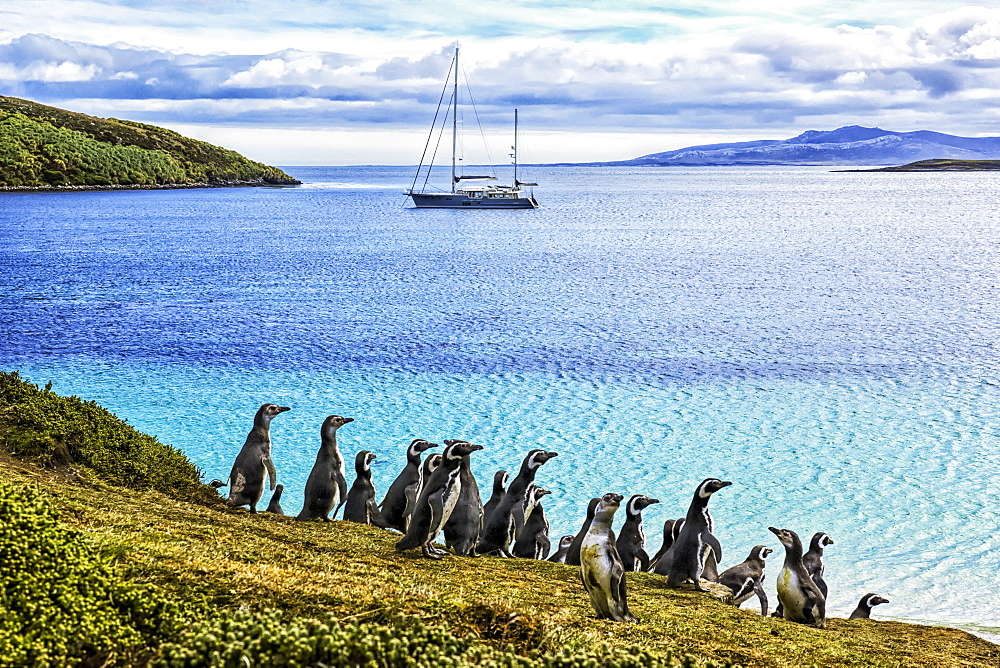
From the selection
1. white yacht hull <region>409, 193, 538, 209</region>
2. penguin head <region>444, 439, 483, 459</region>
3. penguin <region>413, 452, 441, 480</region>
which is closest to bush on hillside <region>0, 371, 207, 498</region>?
penguin <region>413, 452, 441, 480</region>

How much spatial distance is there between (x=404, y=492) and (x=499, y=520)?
1.37 metres

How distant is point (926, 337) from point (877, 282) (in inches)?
795

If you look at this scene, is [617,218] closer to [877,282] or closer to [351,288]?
[877,282]

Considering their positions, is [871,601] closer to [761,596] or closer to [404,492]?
[761,596]

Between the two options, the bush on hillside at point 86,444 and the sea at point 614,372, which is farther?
the sea at point 614,372

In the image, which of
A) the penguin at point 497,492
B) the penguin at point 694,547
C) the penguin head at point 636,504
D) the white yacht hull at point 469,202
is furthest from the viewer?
the white yacht hull at point 469,202

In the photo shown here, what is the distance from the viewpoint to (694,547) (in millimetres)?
11938

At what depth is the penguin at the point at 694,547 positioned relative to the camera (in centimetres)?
1185

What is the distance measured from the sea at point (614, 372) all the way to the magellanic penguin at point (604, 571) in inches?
54.8

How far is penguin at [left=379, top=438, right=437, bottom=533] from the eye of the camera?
500 inches

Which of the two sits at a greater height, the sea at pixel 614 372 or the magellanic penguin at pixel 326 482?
the magellanic penguin at pixel 326 482

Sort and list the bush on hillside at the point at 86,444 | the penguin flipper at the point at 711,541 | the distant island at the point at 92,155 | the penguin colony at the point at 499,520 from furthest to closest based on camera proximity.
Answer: the distant island at the point at 92,155, the bush on hillside at the point at 86,444, the penguin flipper at the point at 711,541, the penguin colony at the point at 499,520

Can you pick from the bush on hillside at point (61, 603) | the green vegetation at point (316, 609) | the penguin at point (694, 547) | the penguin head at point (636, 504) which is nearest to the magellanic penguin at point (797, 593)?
the green vegetation at point (316, 609)

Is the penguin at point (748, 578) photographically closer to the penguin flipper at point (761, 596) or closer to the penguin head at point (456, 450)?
the penguin flipper at point (761, 596)
